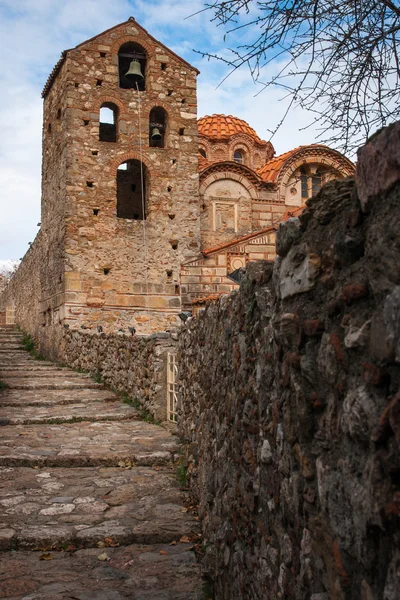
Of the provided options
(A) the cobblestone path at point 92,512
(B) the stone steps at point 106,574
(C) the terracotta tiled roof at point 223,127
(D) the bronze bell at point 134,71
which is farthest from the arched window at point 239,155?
(B) the stone steps at point 106,574

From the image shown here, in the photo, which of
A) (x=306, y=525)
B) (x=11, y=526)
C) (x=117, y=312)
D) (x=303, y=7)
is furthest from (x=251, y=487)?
(x=117, y=312)

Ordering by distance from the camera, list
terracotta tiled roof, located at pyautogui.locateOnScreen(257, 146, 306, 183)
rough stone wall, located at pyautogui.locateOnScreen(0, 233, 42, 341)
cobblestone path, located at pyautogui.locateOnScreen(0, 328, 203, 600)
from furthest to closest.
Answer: rough stone wall, located at pyautogui.locateOnScreen(0, 233, 42, 341), terracotta tiled roof, located at pyautogui.locateOnScreen(257, 146, 306, 183), cobblestone path, located at pyautogui.locateOnScreen(0, 328, 203, 600)

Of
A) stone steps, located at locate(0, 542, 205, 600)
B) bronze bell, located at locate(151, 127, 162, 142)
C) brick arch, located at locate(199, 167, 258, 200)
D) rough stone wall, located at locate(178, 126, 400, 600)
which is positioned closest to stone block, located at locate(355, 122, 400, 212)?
rough stone wall, located at locate(178, 126, 400, 600)

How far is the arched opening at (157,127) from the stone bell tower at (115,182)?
6cm

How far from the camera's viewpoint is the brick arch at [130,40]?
1566 centimetres

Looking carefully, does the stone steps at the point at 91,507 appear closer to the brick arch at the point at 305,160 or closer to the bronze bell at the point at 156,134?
the bronze bell at the point at 156,134

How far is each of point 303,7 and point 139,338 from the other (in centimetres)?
593

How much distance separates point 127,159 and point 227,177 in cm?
278

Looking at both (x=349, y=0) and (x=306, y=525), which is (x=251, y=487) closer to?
(x=306, y=525)

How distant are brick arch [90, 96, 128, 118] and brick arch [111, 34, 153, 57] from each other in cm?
128

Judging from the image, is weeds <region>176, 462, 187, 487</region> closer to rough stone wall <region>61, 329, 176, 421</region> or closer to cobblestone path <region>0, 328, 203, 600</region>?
cobblestone path <region>0, 328, 203, 600</region>

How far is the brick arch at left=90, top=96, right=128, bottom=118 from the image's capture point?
50.6 feet

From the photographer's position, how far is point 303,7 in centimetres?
345

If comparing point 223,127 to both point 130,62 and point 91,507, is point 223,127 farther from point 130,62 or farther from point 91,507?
point 91,507
